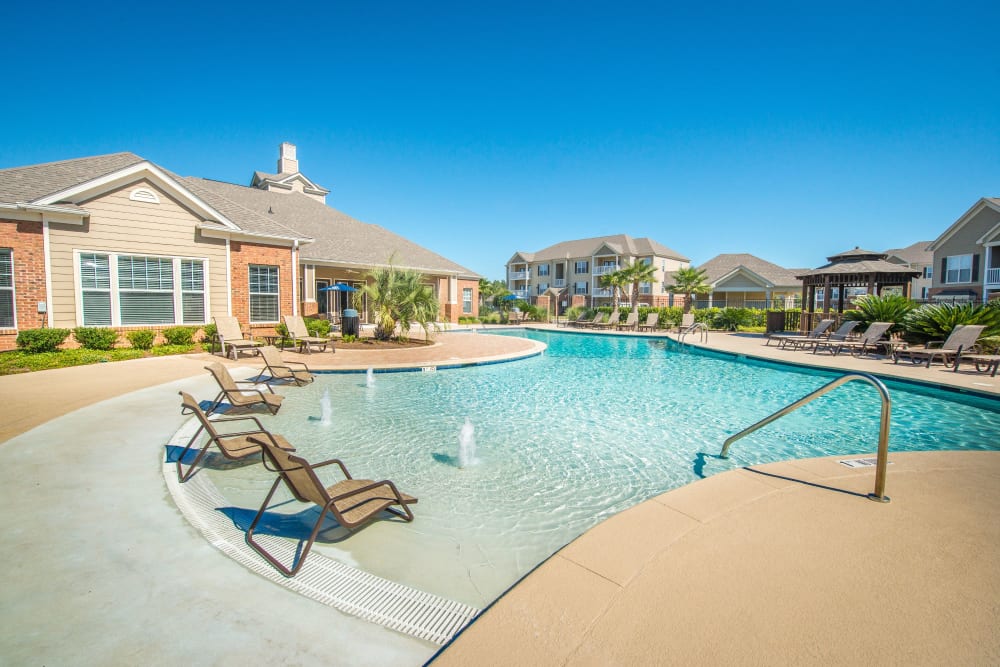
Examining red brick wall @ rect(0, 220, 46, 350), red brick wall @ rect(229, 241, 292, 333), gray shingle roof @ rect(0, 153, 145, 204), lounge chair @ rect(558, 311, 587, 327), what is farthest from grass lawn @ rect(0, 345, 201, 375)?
lounge chair @ rect(558, 311, 587, 327)

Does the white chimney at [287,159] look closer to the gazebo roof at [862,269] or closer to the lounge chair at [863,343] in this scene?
the lounge chair at [863,343]

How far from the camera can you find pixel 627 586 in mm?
2742

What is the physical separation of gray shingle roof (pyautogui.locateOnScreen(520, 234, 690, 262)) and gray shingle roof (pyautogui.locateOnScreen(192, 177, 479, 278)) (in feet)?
95.2

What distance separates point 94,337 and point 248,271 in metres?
4.60

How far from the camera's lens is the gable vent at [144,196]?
520 inches

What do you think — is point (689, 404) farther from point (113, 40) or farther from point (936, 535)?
point (113, 40)

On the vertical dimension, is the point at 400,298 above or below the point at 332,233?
below

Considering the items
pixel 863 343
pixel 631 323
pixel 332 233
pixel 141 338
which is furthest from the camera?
pixel 631 323

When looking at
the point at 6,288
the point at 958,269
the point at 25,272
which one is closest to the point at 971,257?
the point at 958,269

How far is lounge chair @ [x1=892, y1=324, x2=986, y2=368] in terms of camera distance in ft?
39.5

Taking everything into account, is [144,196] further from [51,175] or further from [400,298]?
[400,298]

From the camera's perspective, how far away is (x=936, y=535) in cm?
338

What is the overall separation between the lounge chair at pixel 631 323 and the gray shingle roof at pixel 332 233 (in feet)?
33.3

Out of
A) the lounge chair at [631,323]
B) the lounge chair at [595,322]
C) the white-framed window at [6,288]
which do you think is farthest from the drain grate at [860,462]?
the lounge chair at [595,322]
